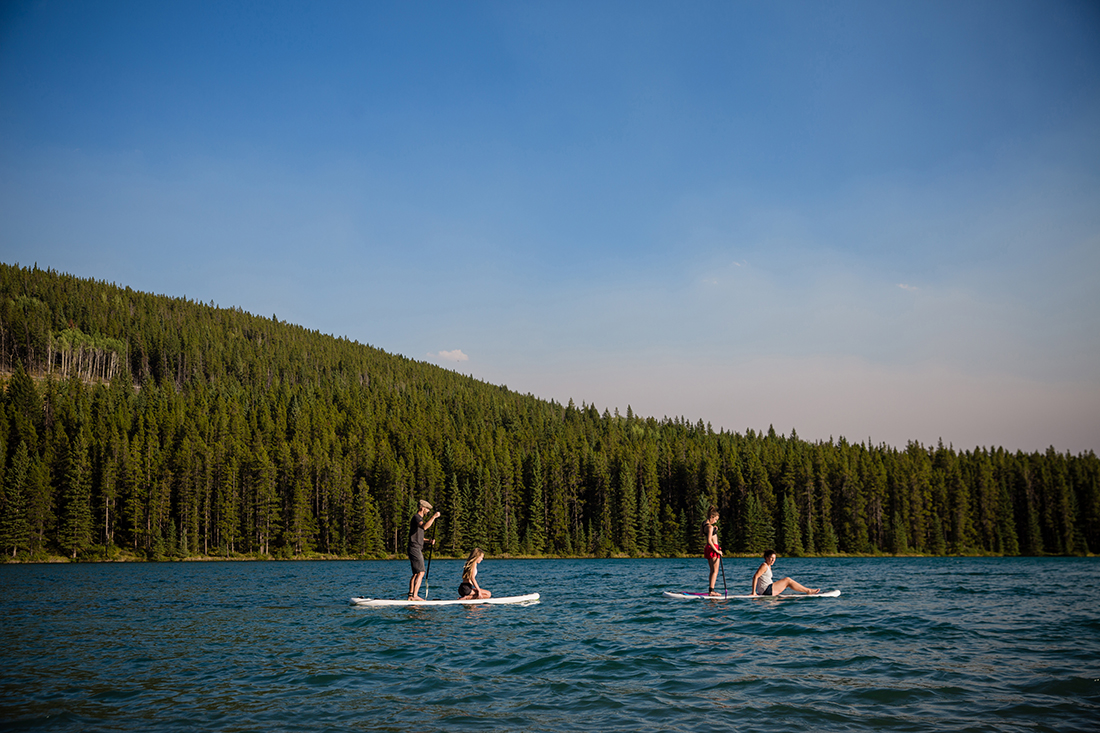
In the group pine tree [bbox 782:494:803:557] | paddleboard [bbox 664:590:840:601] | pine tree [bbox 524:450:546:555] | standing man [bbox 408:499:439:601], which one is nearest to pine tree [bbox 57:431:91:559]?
pine tree [bbox 524:450:546:555]

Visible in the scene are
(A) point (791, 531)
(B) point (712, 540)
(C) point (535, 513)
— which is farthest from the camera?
(C) point (535, 513)

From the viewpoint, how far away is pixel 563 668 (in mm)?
14508

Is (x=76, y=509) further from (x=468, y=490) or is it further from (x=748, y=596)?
(x=748, y=596)

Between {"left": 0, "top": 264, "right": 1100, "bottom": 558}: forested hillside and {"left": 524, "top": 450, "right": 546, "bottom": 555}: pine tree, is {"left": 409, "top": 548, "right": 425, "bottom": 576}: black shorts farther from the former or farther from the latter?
{"left": 524, "top": 450, "right": 546, "bottom": 555}: pine tree

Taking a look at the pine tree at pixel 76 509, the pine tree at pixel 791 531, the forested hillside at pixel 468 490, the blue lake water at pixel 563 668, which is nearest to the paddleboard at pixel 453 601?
the blue lake water at pixel 563 668

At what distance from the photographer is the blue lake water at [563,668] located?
10789 mm

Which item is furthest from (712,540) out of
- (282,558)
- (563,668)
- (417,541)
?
(282,558)

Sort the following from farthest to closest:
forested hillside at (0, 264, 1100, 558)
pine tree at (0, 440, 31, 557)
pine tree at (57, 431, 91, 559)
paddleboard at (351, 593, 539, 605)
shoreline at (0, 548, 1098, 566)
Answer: forested hillside at (0, 264, 1100, 558) → pine tree at (57, 431, 91, 559) → shoreline at (0, 548, 1098, 566) → pine tree at (0, 440, 31, 557) → paddleboard at (351, 593, 539, 605)

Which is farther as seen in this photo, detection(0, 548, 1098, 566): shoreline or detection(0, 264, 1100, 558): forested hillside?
detection(0, 264, 1100, 558): forested hillside

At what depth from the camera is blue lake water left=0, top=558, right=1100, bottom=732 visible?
10789mm

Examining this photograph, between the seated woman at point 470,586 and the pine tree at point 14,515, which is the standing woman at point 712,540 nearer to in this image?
the seated woman at point 470,586

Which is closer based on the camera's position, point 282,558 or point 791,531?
point 282,558

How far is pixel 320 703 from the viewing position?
11.9 meters

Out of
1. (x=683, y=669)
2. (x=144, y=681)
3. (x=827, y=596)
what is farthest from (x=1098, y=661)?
(x=144, y=681)
